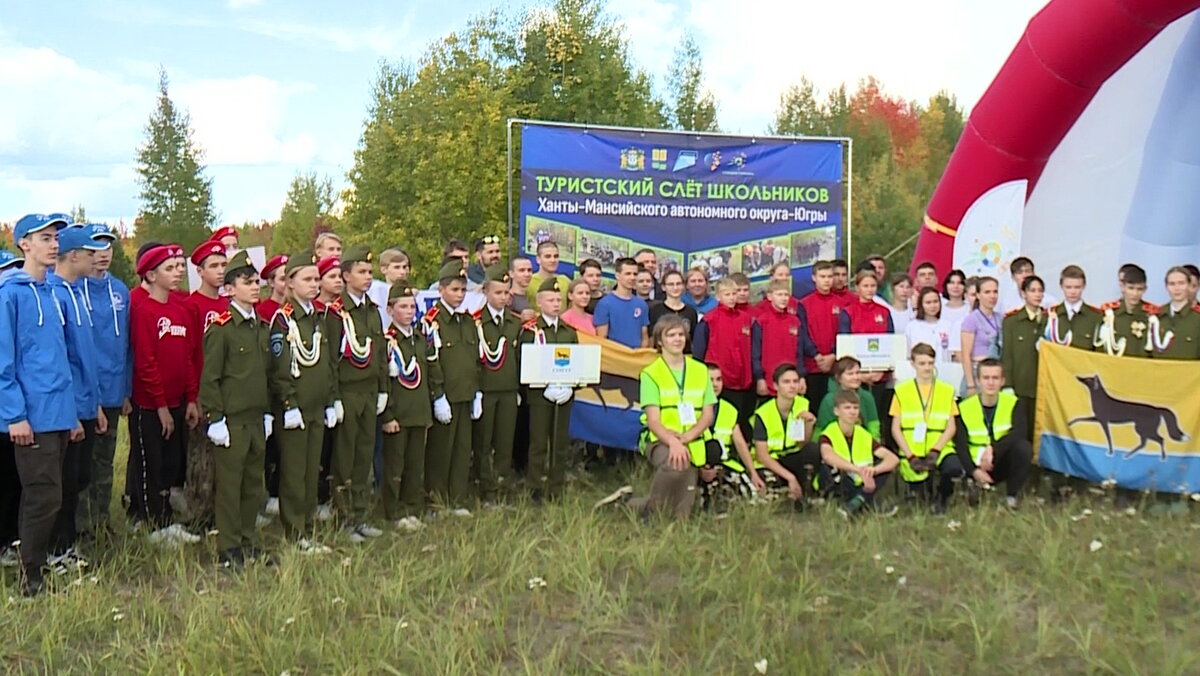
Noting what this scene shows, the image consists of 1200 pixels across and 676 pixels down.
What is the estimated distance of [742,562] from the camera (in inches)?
196

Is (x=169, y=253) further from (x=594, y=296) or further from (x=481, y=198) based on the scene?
(x=481, y=198)

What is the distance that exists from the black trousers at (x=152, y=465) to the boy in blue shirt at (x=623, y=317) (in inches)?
124

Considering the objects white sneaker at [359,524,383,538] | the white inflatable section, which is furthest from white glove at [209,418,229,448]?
the white inflatable section

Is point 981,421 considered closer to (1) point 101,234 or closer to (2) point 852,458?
(2) point 852,458

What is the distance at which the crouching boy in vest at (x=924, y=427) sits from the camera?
645 cm

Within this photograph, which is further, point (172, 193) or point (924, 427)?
point (172, 193)

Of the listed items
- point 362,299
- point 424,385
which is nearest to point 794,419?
point 424,385

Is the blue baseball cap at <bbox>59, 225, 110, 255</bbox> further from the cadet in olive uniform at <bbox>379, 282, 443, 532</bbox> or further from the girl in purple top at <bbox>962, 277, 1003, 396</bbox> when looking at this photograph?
the girl in purple top at <bbox>962, 277, 1003, 396</bbox>

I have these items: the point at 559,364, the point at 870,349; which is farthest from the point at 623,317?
the point at 870,349

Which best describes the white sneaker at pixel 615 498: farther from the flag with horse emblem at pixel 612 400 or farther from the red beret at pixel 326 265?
the red beret at pixel 326 265

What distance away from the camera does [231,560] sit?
5.35 metres

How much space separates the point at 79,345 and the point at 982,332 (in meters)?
6.13

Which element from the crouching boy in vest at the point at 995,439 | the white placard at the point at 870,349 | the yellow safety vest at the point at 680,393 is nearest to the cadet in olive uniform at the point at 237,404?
the yellow safety vest at the point at 680,393

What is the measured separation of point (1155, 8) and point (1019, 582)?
21.8 ft
